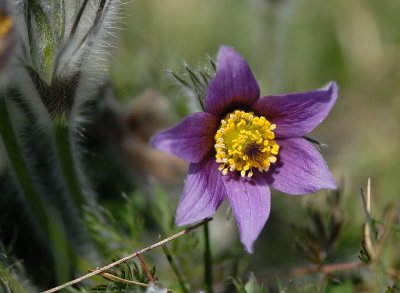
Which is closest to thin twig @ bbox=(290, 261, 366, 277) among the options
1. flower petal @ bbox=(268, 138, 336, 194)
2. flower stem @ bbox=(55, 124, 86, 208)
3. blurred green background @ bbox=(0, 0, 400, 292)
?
blurred green background @ bbox=(0, 0, 400, 292)

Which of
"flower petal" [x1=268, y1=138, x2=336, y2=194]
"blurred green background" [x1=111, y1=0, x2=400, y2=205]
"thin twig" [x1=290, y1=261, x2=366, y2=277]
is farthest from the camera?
"blurred green background" [x1=111, y1=0, x2=400, y2=205]

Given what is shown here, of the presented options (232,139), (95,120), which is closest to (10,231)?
(95,120)

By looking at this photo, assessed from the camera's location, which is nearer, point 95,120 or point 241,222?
point 241,222

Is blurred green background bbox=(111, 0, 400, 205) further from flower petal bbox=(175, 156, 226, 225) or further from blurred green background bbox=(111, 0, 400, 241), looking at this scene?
flower petal bbox=(175, 156, 226, 225)

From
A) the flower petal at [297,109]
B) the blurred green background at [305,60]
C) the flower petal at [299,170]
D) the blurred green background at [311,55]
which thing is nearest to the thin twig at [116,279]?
the flower petal at [299,170]

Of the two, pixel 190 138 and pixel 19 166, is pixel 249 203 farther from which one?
pixel 19 166

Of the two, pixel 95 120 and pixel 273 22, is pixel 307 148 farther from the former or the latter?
pixel 273 22

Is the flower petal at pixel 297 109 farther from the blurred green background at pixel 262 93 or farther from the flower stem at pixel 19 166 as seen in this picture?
the flower stem at pixel 19 166
